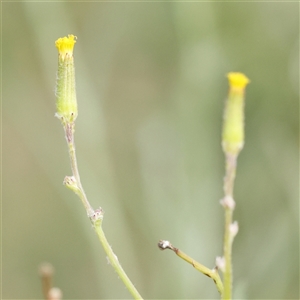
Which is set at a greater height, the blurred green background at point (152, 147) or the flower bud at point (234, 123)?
the blurred green background at point (152, 147)

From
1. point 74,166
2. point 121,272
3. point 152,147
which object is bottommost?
point 121,272

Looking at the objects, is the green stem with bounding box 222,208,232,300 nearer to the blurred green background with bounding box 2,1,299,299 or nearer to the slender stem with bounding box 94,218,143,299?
the slender stem with bounding box 94,218,143,299

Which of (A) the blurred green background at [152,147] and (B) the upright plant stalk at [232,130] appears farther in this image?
Answer: (A) the blurred green background at [152,147]

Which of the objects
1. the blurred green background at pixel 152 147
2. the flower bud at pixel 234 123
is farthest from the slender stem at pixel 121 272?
the blurred green background at pixel 152 147

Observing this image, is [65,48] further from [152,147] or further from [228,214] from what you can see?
[152,147]

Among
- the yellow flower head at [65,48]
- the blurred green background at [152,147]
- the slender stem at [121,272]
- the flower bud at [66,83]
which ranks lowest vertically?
the slender stem at [121,272]

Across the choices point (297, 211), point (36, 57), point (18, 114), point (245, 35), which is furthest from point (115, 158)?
A: point (297, 211)

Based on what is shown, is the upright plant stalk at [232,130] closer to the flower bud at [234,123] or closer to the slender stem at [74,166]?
the flower bud at [234,123]

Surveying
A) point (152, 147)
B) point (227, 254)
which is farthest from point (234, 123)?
point (152, 147)

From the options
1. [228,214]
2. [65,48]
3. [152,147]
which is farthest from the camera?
[152,147]

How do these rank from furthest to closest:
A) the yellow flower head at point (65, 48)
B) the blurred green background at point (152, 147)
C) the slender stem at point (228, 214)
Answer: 1. the blurred green background at point (152, 147)
2. the yellow flower head at point (65, 48)
3. the slender stem at point (228, 214)
